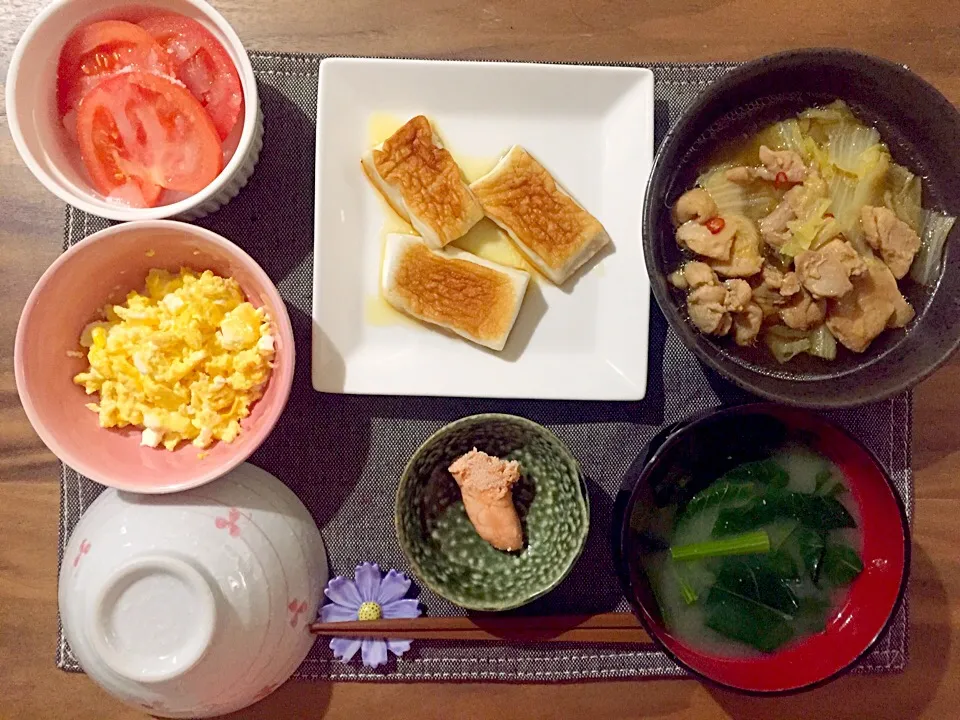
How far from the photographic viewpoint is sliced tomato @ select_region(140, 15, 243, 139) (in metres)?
1.24

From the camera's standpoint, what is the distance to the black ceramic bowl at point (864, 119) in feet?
3.59

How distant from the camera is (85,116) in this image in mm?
1226

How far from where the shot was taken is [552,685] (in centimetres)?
136

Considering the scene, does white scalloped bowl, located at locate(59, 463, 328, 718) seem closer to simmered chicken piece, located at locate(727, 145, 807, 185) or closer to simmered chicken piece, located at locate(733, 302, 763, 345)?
simmered chicken piece, located at locate(733, 302, 763, 345)

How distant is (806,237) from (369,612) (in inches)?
38.3

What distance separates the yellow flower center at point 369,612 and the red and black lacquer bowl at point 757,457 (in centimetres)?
44

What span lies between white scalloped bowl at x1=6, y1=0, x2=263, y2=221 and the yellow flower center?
753mm

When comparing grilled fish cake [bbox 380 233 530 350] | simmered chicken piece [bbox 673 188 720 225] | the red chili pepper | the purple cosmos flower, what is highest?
simmered chicken piece [bbox 673 188 720 225]

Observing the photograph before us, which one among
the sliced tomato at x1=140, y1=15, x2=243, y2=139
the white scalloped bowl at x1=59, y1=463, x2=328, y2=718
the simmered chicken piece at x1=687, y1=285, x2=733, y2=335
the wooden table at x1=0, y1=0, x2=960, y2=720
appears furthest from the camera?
the wooden table at x1=0, y1=0, x2=960, y2=720

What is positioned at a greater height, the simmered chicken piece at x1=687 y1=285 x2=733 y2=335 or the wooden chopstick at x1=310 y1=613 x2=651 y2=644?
the simmered chicken piece at x1=687 y1=285 x2=733 y2=335

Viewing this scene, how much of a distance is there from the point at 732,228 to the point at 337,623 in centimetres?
94

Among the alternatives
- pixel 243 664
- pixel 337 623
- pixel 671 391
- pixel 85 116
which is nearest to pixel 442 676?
pixel 337 623

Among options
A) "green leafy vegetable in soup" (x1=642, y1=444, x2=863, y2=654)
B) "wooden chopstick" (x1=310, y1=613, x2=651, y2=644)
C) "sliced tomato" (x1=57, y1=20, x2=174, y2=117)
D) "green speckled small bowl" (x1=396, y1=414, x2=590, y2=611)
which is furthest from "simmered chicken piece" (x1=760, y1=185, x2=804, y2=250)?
"sliced tomato" (x1=57, y1=20, x2=174, y2=117)

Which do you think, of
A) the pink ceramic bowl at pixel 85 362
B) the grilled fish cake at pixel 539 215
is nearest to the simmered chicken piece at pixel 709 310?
the grilled fish cake at pixel 539 215
